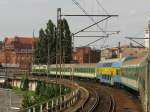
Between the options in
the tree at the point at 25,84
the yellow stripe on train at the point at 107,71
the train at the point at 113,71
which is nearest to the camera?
the train at the point at 113,71

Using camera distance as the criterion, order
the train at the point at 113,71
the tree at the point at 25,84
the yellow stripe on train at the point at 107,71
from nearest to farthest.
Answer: the train at the point at 113,71 → the yellow stripe on train at the point at 107,71 → the tree at the point at 25,84

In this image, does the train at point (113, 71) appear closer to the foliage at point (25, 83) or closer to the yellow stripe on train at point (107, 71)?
the yellow stripe on train at point (107, 71)

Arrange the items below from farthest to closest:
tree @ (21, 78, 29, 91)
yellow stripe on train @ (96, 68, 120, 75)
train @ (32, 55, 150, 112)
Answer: tree @ (21, 78, 29, 91) < yellow stripe on train @ (96, 68, 120, 75) < train @ (32, 55, 150, 112)

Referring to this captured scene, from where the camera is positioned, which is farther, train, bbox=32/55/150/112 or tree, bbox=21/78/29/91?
tree, bbox=21/78/29/91

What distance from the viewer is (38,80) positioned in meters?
91.8

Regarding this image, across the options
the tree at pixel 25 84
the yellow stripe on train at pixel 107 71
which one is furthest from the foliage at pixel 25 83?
the yellow stripe on train at pixel 107 71

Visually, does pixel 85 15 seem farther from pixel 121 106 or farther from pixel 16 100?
pixel 16 100

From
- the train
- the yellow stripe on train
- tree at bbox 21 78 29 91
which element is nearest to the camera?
the train

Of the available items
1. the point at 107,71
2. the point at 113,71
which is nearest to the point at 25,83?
the point at 107,71

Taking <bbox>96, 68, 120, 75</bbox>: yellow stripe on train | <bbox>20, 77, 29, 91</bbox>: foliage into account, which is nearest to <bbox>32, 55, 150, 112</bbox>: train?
<bbox>96, 68, 120, 75</bbox>: yellow stripe on train

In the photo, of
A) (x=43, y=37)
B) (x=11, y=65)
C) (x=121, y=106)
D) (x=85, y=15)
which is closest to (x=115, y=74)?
(x=121, y=106)

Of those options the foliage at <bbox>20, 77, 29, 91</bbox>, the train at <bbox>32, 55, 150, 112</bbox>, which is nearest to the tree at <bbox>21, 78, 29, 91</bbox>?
the foliage at <bbox>20, 77, 29, 91</bbox>

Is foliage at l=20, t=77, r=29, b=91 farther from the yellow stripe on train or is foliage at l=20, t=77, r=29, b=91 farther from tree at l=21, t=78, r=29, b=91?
the yellow stripe on train

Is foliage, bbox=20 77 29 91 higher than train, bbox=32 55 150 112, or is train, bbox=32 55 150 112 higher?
train, bbox=32 55 150 112
